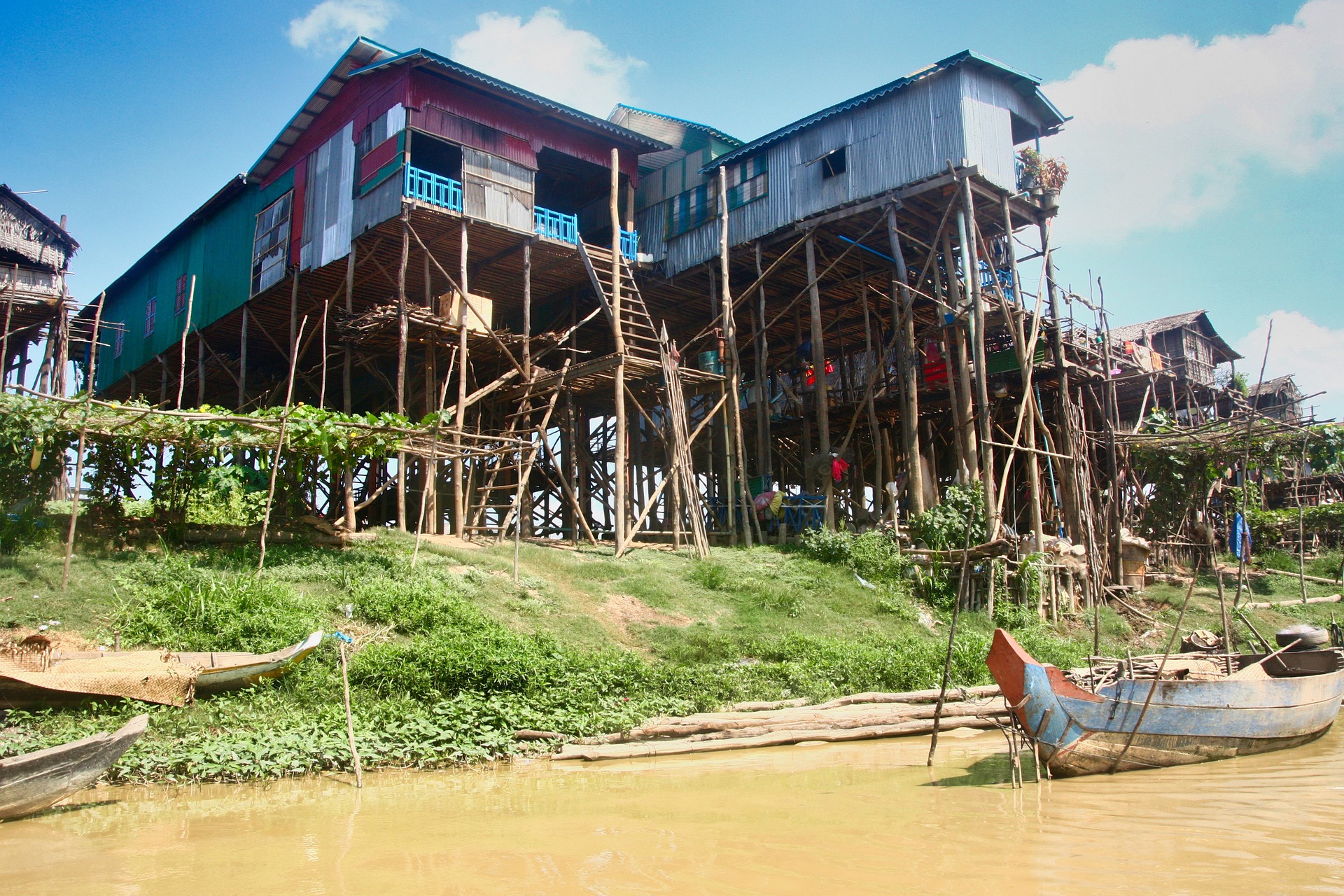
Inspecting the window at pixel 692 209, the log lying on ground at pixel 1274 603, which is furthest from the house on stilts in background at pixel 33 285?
the log lying on ground at pixel 1274 603

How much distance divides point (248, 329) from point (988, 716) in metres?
20.5

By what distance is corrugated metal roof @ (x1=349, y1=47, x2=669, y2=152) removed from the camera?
1745 centimetres

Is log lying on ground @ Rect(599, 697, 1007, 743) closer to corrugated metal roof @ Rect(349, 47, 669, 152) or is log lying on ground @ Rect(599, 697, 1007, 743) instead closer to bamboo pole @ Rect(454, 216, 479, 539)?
bamboo pole @ Rect(454, 216, 479, 539)

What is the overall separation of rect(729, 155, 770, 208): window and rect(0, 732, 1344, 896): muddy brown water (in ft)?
48.8

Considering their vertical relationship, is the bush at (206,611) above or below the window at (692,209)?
below

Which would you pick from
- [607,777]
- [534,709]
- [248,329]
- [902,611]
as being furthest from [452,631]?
[248,329]

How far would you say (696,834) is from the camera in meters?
6.06

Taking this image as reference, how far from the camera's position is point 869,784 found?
780 cm

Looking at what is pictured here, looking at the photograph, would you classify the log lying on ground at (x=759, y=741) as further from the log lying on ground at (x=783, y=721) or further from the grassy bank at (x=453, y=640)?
the grassy bank at (x=453, y=640)

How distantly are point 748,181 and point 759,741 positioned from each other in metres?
14.7

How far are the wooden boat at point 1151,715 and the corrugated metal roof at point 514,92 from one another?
1490 centimetres

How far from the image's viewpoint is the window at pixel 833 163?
1916 centimetres

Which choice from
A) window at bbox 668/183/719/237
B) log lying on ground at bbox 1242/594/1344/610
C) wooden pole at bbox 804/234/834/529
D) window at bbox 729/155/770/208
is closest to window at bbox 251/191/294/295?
window at bbox 668/183/719/237

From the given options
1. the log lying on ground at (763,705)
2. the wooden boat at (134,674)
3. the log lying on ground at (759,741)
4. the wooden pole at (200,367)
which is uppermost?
the wooden pole at (200,367)
